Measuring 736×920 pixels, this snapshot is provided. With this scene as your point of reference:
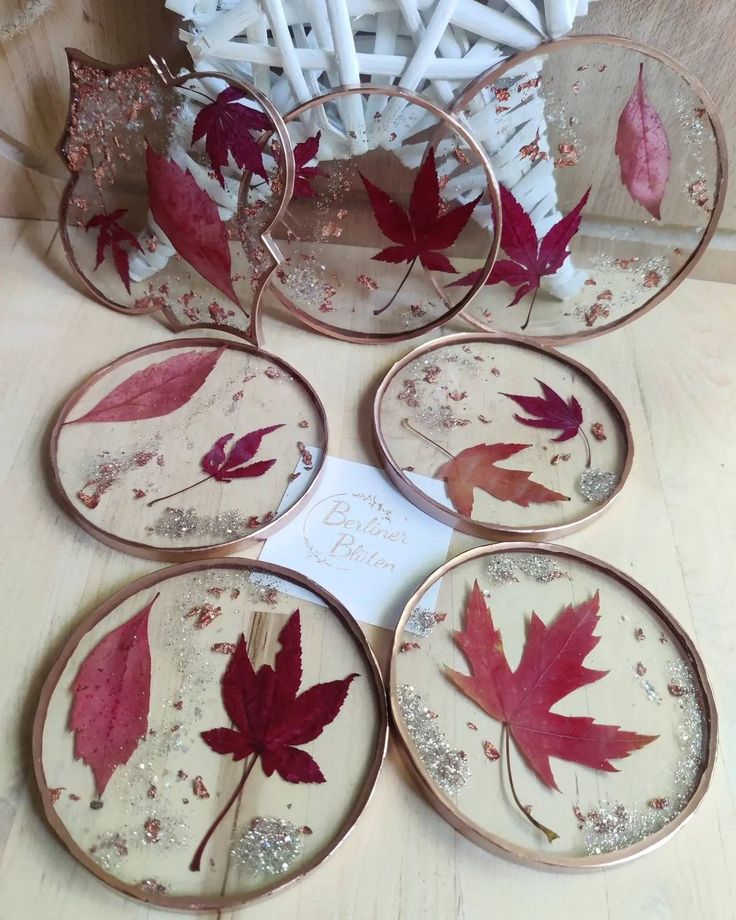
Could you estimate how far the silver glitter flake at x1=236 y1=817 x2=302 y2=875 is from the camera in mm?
435

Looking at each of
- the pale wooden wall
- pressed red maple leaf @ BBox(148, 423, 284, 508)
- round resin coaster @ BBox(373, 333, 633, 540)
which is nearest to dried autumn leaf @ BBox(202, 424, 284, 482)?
pressed red maple leaf @ BBox(148, 423, 284, 508)

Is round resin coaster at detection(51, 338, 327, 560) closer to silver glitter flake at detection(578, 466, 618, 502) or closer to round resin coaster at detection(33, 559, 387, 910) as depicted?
round resin coaster at detection(33, 559, 387, 910)

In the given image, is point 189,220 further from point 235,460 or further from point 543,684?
point 543,684

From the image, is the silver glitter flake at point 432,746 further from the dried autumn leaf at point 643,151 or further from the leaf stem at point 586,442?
the dried autumn leaf at point 643,151

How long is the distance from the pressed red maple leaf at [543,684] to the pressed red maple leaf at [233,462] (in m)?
0.20

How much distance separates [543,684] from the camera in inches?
19.7

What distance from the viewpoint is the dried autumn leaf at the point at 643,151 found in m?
0.58

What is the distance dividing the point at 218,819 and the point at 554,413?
408 millimetres

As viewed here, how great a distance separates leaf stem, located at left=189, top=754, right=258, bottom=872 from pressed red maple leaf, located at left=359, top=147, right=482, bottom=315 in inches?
16.3

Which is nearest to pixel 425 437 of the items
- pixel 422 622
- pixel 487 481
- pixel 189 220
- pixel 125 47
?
pixel 487 481

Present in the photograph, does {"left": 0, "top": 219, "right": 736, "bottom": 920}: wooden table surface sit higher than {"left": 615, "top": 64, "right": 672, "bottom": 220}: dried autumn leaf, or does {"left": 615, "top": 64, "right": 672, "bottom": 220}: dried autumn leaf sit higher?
{"left": 615, "top": 64, "right": 672, "bottom": 220}: dried autumn leaf

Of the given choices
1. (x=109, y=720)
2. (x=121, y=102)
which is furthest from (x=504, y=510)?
(x=121, y=102)

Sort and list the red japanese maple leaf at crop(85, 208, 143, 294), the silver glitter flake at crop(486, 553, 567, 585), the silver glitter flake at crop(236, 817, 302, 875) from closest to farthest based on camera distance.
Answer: the silver glitter flake at crop(236, 817, 302, 875)
the silver glitter flake at crop(486, 553, 567, 585)
the red japanese maple leaf at crop(85, 208, 143, 294)

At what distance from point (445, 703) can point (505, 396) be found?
277mm
